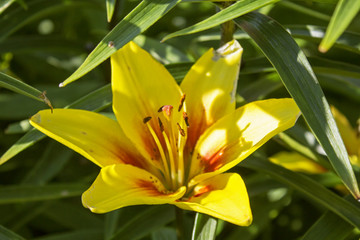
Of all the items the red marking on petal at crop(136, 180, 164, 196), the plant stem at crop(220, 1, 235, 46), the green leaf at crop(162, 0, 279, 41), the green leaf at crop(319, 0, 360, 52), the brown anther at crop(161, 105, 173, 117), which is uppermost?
the green leaf at crop(319, 0, 360, 52)

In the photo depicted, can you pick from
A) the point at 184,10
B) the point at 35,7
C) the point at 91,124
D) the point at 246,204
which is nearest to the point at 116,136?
the point at 91,124

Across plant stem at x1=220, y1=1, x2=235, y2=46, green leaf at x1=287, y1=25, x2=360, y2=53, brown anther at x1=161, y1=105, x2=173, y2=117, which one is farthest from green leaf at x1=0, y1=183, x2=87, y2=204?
green leaf at x1=287, y1=25, x2=360, y2=53

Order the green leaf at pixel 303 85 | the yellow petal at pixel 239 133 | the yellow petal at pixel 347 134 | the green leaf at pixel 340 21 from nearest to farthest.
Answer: the green leaf at pixel 340 21 → the green leaf at pixel 303 85 → the yellow petal at pixel 239 133 → the yellow petal at pixel 347 134

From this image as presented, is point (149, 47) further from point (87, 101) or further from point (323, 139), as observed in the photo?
point (323, 139)

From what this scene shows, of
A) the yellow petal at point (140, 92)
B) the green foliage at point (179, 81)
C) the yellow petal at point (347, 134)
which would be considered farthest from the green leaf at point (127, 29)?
the yellow petal at point (347, 134)

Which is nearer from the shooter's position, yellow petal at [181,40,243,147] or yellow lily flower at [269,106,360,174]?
yellow petal at [181,40,243,147]

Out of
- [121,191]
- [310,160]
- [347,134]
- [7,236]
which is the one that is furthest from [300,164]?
[7,236]

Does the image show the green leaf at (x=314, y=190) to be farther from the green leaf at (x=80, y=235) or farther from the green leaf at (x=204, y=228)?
the green leaf at (x=80, y=235)

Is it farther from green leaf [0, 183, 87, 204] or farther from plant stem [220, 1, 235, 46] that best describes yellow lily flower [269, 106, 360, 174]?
green leaf [0, 183, 87, 204]
